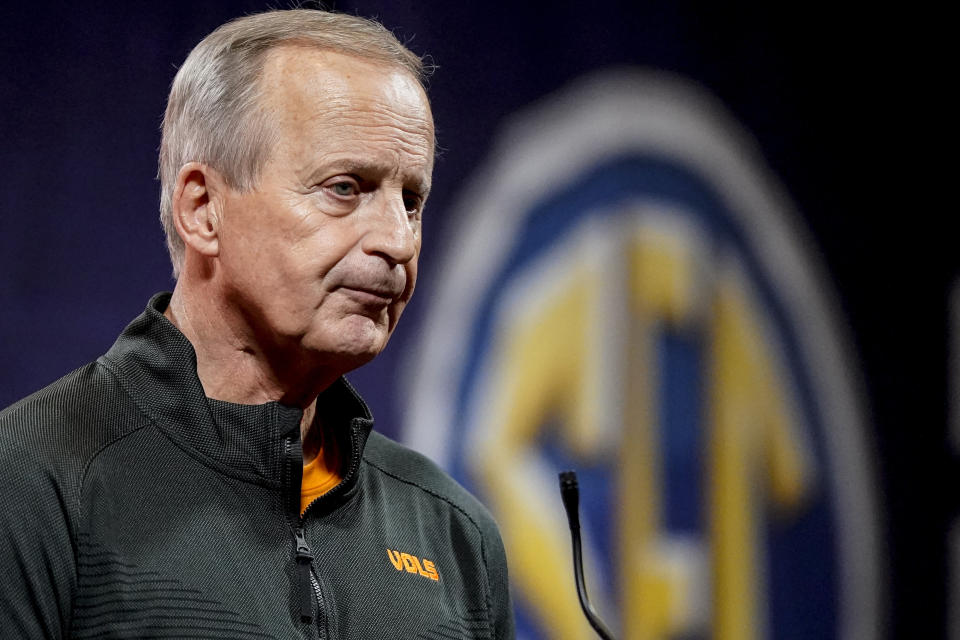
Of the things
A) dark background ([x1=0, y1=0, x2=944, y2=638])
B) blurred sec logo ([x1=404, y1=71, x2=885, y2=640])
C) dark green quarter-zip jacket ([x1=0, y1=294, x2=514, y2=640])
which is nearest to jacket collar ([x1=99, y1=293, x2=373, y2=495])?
dark green quarter-zip jacket ([x1=0, y1=294, x2=514, y2=640])

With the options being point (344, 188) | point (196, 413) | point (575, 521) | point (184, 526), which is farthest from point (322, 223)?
point (575, 521)

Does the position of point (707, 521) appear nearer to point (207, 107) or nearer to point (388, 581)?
point (388, 581)

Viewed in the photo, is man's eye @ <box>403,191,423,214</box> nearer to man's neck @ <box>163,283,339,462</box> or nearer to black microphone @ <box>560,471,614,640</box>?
man's neck @ <box>163,283,339,462</box>

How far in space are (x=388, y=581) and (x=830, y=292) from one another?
164cm

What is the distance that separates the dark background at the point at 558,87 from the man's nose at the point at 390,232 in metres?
0.82

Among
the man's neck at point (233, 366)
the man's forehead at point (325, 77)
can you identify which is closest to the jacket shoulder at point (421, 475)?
the man's neck at point (233, 366)

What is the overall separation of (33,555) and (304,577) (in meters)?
0.29

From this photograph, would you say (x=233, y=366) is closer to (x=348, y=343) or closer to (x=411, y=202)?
(x=348, y=343)

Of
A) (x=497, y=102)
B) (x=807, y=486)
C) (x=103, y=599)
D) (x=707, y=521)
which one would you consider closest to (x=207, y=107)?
(x=103, y=599)

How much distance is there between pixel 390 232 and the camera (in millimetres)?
1320

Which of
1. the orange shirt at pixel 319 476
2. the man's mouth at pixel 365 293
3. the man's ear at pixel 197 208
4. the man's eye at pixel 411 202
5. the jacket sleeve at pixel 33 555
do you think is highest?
the man's eye at pixel 411 202

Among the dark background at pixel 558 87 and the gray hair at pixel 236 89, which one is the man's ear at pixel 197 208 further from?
the dark background at pixel 558 87

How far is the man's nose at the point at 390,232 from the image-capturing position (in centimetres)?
131

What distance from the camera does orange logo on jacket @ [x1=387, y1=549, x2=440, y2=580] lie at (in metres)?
1.39
